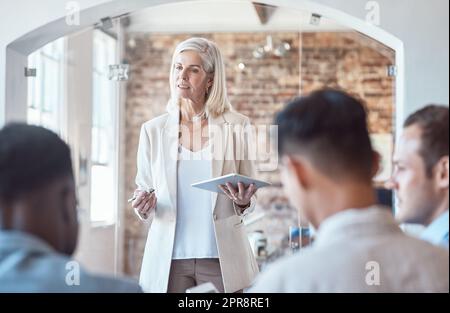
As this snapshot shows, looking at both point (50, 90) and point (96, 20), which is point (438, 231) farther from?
point (50, 90)

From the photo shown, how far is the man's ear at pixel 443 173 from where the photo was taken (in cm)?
182

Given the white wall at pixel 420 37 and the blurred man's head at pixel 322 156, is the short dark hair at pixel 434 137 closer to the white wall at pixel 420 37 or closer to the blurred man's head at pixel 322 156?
the blurred man's head at pixel 322 156

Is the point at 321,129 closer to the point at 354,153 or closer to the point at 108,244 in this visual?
the point at 354,153

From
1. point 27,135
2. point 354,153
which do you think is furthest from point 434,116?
point 27,135

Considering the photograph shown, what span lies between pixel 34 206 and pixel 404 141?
1007mm

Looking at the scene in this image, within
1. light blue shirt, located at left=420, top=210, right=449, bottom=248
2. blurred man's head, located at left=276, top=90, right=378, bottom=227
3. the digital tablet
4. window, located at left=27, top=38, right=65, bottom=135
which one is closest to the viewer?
blurred man's head, located at left=276, top=90, right=378, bottom=227

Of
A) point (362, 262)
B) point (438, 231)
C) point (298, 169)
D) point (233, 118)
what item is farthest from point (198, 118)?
point (362, 262)

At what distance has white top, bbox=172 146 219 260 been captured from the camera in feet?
8.48

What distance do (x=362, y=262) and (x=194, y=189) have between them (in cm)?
147

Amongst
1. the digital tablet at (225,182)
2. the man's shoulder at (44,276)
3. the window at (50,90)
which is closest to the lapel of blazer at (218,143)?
the digital tablet at (225,182)

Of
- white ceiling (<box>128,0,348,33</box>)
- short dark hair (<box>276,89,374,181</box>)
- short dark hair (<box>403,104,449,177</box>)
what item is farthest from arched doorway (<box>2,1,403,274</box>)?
white ceiling (<box>128,0,348,33</box>)

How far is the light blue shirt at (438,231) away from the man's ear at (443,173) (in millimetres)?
70

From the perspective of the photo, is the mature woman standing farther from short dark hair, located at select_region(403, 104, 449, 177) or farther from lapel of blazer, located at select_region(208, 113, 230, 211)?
short dark hair, located at select_region(403, 104, 449, 177)

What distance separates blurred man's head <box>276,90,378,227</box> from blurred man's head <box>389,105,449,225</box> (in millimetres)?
549
